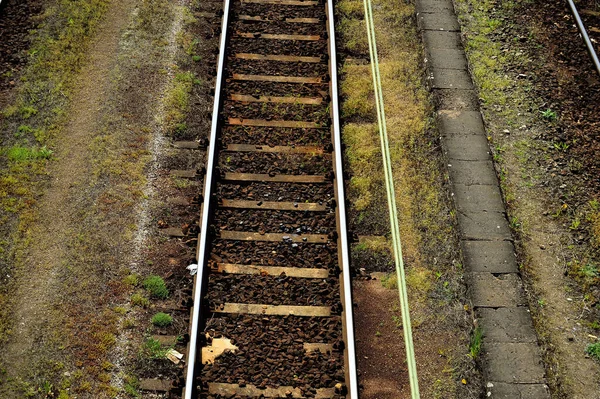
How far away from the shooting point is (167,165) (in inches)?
387

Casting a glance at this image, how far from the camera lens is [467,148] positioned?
10359mm

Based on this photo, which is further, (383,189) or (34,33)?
(34,33)

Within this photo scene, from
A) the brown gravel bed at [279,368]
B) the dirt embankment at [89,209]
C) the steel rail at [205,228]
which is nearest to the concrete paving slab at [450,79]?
the steel rail at [205,228]

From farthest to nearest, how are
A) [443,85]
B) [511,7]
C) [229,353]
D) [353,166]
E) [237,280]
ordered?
[511,7] < [443,85] < [353,166] < [237,280] < [229,353]

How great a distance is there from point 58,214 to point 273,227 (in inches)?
97.4

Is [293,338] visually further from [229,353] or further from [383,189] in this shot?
[383,189]

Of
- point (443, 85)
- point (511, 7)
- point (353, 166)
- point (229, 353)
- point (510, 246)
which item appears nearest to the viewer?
point (229, 353)

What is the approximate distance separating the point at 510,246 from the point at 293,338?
9.53 ft

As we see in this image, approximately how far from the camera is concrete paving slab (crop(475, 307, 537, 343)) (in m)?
8.45

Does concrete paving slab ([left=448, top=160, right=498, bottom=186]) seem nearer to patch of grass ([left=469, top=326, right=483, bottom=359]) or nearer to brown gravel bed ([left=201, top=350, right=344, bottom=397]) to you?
patch of grass ([left=469, top=326, right=483, bottom=359])

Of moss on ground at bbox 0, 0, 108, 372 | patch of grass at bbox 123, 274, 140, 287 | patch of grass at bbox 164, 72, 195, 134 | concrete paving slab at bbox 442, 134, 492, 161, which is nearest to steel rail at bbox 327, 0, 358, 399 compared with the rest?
concrete paving slab at bbox 442, 134, 492, 161

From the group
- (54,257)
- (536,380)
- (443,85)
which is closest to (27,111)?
(54,257)

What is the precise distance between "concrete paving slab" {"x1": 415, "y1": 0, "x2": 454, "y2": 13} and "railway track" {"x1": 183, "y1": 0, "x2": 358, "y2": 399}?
60.1 inches

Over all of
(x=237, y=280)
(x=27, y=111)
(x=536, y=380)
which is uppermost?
(x=27, y=111)
